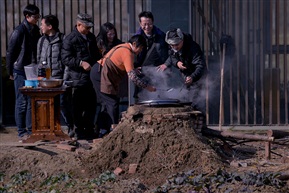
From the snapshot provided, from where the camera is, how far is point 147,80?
11086 millimetres

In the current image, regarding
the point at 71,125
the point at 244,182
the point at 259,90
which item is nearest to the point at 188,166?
the point at 244,182

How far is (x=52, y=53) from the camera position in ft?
36.4

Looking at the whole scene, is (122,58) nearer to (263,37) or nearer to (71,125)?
(71,125)

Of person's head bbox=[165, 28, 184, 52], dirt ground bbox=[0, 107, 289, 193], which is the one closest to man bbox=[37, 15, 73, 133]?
dirt ground bbox=[0, 107, 289, 193]

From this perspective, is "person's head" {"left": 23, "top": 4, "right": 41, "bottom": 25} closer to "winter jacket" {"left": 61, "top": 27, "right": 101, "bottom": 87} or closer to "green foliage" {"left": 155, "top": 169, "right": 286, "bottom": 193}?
"winter jacket" {"left": 61, "top": 27, "right": 101, "bottom": 87}

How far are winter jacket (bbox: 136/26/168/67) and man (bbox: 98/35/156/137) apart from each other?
52 cm

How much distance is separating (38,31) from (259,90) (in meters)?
3.95

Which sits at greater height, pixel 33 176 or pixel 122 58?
pixel 122 58

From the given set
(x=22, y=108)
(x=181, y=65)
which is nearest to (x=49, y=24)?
(x=22, y=108)

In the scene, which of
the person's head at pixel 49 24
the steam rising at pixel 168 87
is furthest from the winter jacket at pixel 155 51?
the person's head at pixel 49 24

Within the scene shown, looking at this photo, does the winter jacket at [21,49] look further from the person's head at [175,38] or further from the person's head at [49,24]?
the person's head at [175,38]

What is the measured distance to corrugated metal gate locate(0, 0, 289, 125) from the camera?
41.1ft

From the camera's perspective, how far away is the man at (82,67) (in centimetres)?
1082

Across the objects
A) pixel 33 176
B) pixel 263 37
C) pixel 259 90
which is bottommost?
pixel 33 176
